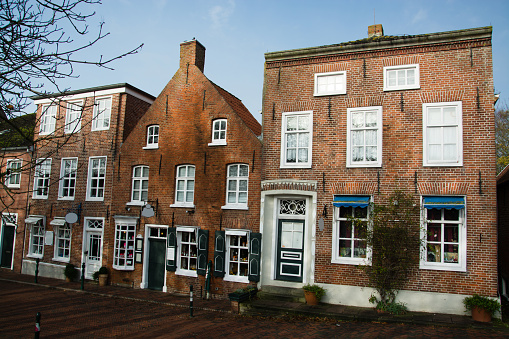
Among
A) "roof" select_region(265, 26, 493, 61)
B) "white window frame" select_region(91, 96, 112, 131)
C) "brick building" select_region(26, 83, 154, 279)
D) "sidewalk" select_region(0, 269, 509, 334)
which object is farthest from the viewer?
"white window frame" select_region(91, 96, 112, 131)

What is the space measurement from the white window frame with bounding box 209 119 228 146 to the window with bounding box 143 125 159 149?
274cm

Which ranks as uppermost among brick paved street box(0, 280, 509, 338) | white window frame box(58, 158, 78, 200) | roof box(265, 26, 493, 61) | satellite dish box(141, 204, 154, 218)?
roof box(265, 26, 493, 61)

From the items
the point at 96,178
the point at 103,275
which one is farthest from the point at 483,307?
the point at 96,178

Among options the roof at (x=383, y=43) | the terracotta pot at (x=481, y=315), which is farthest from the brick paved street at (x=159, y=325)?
the roof at (x=383, y=43)

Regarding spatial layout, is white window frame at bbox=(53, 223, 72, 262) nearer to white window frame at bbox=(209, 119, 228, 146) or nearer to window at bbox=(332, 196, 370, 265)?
white window frame at bbox=(209, 119, 228, 146)

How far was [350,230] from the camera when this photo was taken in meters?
12.0

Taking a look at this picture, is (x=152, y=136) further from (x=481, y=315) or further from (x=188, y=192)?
(x=481, y=315)

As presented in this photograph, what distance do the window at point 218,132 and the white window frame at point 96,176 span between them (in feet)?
18.7

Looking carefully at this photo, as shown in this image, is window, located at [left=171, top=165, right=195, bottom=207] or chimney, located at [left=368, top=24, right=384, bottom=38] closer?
chimney, located at [left=368, top=24, right=384, bottom=38]

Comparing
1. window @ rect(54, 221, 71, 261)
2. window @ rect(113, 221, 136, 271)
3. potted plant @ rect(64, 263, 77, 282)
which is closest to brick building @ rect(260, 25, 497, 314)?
window @ rect(113, 221, 136, 271)

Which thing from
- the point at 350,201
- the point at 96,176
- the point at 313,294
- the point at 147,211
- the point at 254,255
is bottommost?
the point at 313,294

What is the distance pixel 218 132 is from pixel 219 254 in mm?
4559

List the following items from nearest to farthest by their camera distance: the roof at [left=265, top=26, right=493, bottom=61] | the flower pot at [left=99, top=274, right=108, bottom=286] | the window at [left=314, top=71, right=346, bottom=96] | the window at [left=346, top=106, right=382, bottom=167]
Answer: the roof at [left=265, top=26, right=493, bottom=61] → the window at [left=346, top=106, right=382, bottom=167] → the window at [left=314, top=71, right=346, bottom=96] → the flower pot at [left=99, top=274, right=108, bottom=286]

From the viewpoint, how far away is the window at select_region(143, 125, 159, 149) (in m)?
15.7
